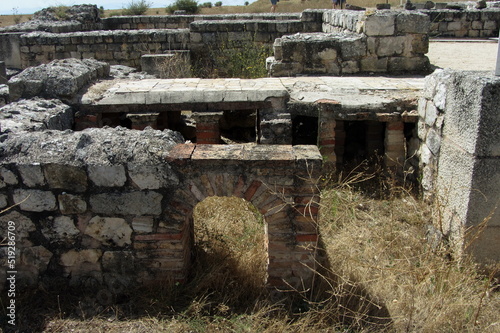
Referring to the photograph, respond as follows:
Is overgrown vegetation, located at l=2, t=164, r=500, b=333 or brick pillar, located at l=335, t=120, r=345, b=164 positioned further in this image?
brick pillar, located at l=335, t=120, r=345, b=164

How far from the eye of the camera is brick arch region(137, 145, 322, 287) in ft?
11.5

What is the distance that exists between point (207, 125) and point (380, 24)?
3.72 meters

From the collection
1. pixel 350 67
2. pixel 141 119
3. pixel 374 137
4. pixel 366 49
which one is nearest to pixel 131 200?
pixel 141 119

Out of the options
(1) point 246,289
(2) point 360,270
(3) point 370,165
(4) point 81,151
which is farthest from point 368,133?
(4) point 81,151

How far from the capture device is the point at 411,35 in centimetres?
768

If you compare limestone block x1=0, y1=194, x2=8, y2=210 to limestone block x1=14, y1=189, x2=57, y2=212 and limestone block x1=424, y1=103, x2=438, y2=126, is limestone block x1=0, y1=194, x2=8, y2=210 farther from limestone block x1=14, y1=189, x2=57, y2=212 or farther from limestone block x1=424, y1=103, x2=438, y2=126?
limestone block x1=424, y1=103, x2=438, y2=126

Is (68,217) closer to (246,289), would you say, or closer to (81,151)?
(81,151)

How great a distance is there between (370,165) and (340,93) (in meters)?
1.16

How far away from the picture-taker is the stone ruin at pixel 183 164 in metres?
3.57

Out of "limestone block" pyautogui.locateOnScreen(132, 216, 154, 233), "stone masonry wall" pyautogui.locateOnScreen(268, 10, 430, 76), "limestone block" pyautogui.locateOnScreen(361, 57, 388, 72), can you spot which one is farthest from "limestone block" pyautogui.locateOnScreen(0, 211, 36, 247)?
"limestone block" pyautogui.locateOnScreen(361, 57, 388, 72)

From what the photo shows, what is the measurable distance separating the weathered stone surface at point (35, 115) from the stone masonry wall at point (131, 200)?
1.10m

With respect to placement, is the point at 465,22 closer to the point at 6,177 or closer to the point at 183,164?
the point at 183,164

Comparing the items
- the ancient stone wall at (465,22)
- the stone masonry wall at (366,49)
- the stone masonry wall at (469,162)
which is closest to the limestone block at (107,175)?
the stone masonry wall at (469,162)

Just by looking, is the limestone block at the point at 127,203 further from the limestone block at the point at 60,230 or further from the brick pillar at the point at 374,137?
the brick pillar at the point at 374,137
